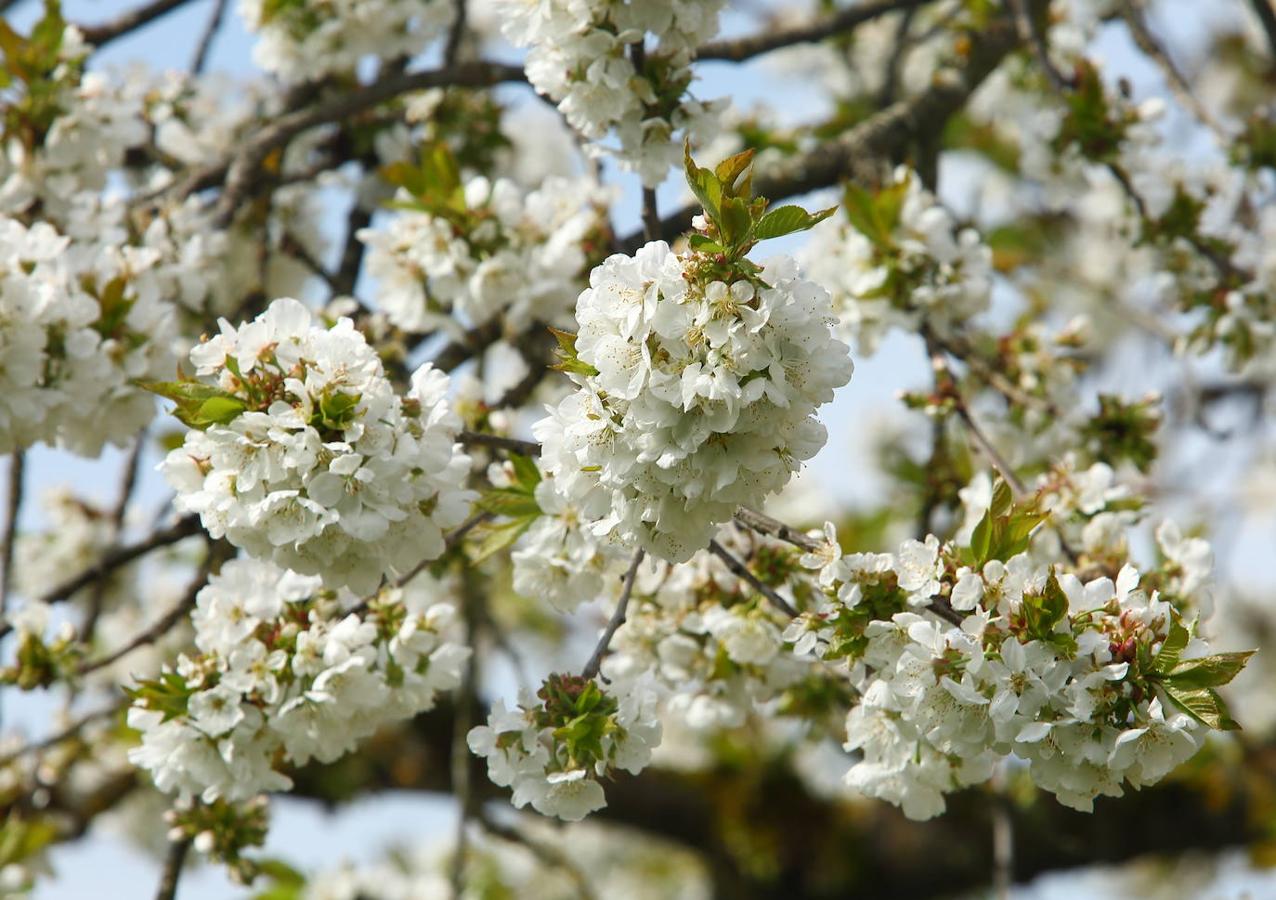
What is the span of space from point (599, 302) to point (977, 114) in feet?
16.3

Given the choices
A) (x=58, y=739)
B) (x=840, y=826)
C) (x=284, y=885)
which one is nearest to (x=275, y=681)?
(x=58, y=739)

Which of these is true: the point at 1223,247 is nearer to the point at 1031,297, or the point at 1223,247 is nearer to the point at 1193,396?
the point at 1193,396

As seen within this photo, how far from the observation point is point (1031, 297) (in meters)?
5.17

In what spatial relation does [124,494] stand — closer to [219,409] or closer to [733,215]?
[219,409]

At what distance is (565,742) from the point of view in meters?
1.69

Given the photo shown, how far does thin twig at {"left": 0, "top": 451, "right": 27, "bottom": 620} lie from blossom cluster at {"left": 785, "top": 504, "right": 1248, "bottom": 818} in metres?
1.99

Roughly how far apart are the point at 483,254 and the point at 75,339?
82 centimetres

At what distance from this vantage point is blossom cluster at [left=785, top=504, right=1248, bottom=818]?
1580 millimetres

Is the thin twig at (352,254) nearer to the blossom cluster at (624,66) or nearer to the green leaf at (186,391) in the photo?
the blossom cluster at (624,66)

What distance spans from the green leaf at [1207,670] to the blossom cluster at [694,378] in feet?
1.81

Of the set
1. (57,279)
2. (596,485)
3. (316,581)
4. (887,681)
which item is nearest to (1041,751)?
(887,681)

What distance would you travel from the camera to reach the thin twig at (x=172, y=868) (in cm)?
241

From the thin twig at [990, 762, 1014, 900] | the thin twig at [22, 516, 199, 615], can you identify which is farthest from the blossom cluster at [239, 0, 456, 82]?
the thin twig at [990, 762, 1014, 900]

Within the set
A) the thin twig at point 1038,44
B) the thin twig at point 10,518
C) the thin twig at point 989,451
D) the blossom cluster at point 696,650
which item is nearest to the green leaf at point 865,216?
the thin twig at point 989,451
